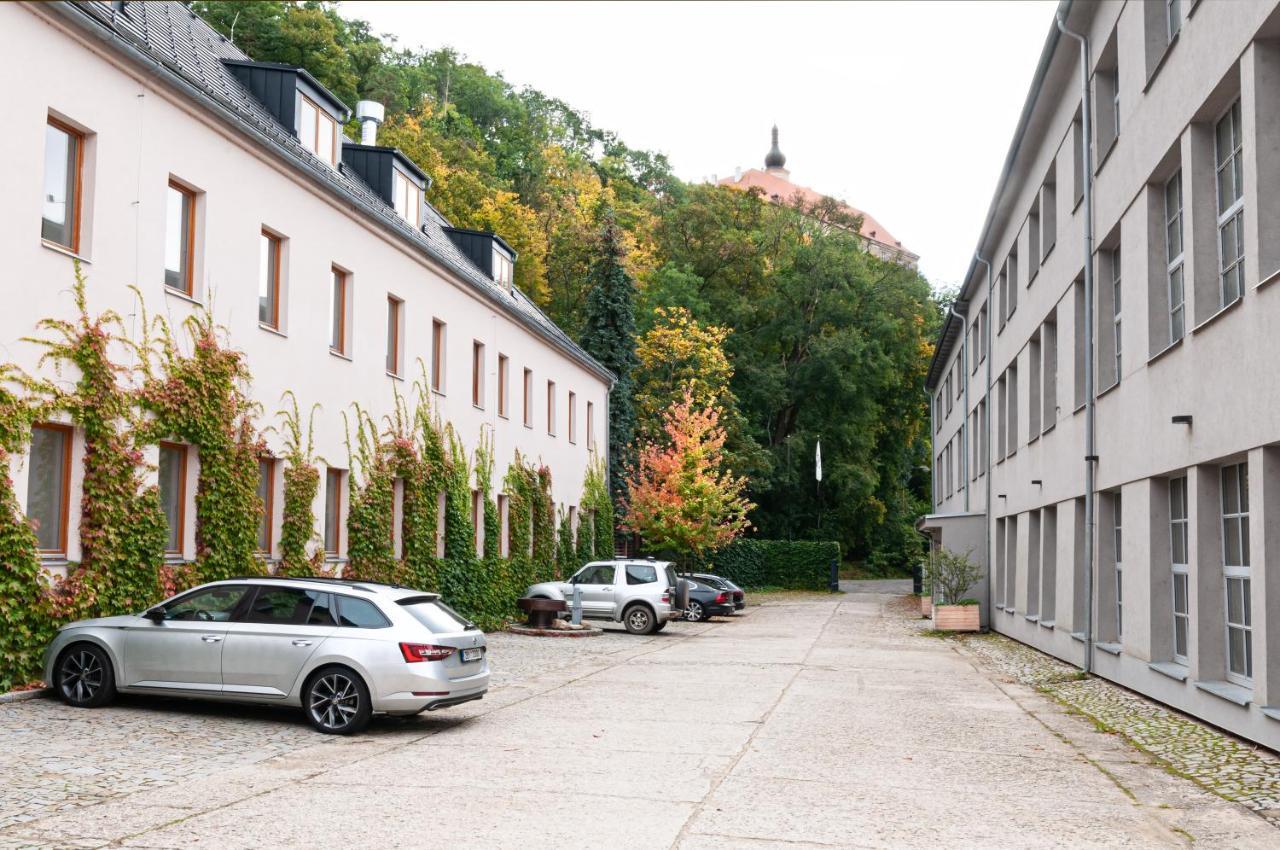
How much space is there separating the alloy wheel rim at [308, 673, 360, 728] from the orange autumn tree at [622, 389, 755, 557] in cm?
3314

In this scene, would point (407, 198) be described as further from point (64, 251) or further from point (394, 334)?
point (64, 251)

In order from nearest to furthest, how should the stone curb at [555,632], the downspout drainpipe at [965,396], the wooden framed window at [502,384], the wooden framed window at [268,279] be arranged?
the wooden framed window at [268,279] < the stone curb at [555,632] < the wooden framed window at [502,384] < the downspout drainpipe at [965,396]

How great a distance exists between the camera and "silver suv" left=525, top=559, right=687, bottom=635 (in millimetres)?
27141

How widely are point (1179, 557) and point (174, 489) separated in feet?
41.7

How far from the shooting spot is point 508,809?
7.89 metres

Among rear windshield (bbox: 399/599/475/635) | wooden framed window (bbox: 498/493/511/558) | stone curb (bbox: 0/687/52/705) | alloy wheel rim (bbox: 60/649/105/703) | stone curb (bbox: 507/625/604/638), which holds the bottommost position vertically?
stone curb (bbox: 507/625/604/638)

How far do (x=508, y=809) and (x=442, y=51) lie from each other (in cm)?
6326

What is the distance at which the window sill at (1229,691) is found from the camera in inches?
442

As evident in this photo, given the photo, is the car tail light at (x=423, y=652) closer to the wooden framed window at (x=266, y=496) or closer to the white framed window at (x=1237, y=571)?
the wooden framed window at (x=266, y=496)

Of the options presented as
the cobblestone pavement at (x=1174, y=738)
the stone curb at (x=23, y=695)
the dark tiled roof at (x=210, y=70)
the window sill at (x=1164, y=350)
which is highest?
the dark tiled roof at (x=210, y=70)

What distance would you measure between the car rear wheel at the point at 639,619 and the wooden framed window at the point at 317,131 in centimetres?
1170

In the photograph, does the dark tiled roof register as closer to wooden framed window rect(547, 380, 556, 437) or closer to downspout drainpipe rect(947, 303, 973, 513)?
wooden framed window rect(547, 380, 556, 437)

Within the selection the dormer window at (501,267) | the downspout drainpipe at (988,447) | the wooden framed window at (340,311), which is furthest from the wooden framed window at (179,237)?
the downspout drainpipe at (988,447)

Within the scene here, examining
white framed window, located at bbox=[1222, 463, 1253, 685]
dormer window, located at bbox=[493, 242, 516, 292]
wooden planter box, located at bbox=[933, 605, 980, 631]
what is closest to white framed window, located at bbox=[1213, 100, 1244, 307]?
white framed window, located at bbox=[1222, 463, 1253, 685]
